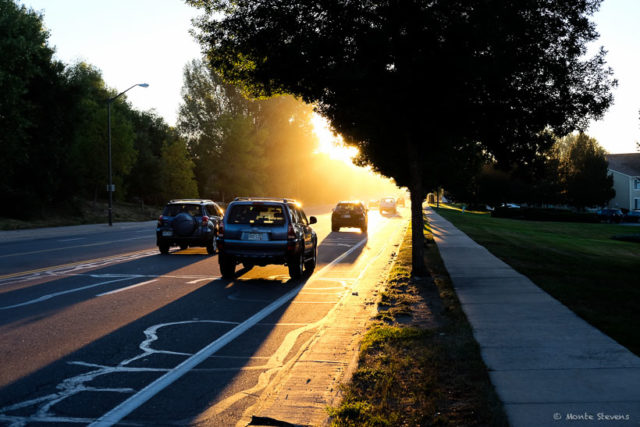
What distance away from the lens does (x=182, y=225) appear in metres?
18.4

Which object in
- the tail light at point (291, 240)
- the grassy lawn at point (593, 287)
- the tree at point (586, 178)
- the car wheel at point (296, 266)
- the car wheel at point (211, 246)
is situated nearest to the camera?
the grassy lawn at point (593, 287)

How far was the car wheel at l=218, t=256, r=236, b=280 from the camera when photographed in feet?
43.1

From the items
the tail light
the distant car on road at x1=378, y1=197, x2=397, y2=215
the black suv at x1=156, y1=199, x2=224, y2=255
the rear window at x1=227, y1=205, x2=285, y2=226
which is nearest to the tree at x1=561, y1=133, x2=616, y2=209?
the distant car on road at x1=378, y1=197, x2=397, y2=215

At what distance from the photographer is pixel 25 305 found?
31.4 feet

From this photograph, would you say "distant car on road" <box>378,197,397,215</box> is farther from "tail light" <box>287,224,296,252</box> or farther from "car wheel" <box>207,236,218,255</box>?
"tail light" <box>287,224,296,252</box>

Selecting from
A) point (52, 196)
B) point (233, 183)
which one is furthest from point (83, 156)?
point (233, 183)

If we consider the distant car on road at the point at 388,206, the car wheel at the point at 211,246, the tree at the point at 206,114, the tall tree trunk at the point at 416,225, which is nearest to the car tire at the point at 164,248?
the car wheel at the point at 211,246

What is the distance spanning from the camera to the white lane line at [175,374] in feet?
15.6

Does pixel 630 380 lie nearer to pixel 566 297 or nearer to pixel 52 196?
pixel 566 297

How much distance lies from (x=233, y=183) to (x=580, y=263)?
51.0 metres

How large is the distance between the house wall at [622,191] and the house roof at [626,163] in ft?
2.80

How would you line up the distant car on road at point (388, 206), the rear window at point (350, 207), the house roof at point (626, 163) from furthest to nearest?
the house roof at point (626, 163) → the distant car on road at point (388, 206) → the rear window at point (350, 207)

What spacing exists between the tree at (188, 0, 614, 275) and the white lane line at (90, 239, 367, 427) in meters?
4.77

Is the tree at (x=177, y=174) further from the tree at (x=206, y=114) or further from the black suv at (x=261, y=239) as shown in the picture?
the black suv at (x=261, y=239)
